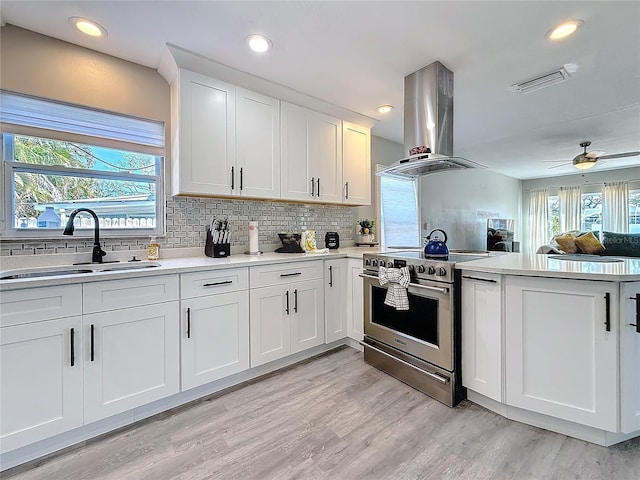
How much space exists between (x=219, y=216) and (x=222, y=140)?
68 centimetres

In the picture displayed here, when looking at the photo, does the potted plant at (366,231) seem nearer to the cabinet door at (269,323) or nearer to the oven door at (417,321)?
the oven door at (417,321)

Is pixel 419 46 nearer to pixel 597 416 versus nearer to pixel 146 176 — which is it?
pixel 146 176

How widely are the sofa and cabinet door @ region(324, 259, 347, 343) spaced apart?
3.88 metres

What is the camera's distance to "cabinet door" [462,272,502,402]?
178cm

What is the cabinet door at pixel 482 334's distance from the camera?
1776mm

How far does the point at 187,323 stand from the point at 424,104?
239cm

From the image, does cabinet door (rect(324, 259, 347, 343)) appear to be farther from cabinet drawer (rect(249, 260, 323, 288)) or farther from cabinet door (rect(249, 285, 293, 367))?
cabinet door (rect(249, 285, 293, 367))

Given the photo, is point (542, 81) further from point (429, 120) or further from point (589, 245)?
point (589, 245)

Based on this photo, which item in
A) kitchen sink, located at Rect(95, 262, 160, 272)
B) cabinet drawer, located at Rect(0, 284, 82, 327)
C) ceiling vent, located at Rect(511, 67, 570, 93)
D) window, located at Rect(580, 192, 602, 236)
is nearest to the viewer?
cabinet drawer, located at Rect(0, 284, 82, 327)

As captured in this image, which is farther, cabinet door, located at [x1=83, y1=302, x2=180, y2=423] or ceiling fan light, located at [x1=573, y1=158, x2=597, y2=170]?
ceiling fan light, located at [x1=573, y1=158, x2=597, y2=170]

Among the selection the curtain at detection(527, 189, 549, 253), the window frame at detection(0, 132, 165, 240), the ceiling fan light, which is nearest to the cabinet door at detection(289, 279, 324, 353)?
the window frame at detection(0, 132, 165, 240)

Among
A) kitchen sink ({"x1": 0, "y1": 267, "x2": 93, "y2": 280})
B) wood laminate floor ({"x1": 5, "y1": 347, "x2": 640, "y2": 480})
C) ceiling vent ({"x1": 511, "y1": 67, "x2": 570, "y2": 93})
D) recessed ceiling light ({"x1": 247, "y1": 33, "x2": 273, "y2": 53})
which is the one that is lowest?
wood laminate floor ({"x1": 5, "y1": 347, "x2": 640, "y2": 480})

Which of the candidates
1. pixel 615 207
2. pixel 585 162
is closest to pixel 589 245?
pixel 585 162

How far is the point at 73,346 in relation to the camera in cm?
152
